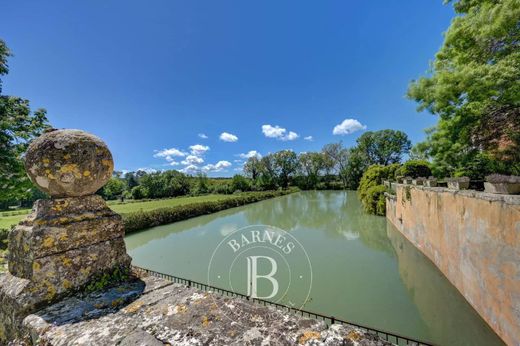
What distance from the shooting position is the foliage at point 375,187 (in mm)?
14242

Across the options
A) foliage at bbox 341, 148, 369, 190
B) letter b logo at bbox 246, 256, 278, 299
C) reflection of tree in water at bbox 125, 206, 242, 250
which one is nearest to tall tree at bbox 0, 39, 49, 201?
reflection of tree in water at bbox 125, 206, 242, 250

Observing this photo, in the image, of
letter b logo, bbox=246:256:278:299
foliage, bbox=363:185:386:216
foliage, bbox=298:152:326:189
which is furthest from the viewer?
foliage, bbox=298:152:326:189

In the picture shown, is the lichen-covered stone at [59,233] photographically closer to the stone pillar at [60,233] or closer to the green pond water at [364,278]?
the stone pillar at [60,233]

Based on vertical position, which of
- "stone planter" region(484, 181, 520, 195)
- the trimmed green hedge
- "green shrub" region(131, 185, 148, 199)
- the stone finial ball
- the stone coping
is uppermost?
the stone finial ball

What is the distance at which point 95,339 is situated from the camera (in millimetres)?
1054

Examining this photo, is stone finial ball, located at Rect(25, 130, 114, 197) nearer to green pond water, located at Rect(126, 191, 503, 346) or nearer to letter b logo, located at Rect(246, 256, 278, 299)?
letter b logo, located at Rect(246, 256, 278, 299)

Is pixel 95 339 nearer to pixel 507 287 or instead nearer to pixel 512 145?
pixel 507 287

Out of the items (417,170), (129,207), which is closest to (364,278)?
(417,170)

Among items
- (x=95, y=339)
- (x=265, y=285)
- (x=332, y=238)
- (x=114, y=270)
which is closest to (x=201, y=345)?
(x=95, y=339)

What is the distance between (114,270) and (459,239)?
6.01 m

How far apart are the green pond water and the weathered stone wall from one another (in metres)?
0.37

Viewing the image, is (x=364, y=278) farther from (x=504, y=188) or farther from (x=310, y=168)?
(x=310, y=168)

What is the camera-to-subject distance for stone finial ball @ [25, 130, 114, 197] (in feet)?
4.92

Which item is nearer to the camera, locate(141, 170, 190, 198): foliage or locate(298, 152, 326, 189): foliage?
locate(141, 170, 190, 198): foliage
